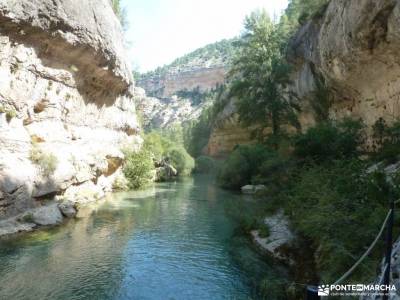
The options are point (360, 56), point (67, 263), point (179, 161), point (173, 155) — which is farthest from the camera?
point (173, 155)

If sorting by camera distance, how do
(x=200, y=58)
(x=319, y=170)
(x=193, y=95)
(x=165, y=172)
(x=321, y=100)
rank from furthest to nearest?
(x=200, y=58), (x=193, y=95), (x=165, y=172), (x=321, y=100), (x=319, y=170)

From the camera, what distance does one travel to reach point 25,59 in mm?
18266

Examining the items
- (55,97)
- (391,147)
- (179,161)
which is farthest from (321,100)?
(179,161)

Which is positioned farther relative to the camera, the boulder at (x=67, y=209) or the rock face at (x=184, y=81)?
the rock face at (x=184, y=81)

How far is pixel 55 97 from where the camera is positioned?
21391mm

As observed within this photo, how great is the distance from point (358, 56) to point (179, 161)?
101 feet

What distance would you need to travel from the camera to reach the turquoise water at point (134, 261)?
9.17 metres

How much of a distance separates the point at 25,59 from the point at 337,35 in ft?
51.9

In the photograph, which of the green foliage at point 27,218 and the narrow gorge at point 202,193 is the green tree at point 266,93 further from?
the green foliage at point 27,218

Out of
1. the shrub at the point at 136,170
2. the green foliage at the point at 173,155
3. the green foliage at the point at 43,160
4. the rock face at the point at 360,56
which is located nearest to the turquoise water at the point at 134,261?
the green foliage at the point at 43,160

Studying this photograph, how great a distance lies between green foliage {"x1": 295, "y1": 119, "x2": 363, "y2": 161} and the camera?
16266 millimetres

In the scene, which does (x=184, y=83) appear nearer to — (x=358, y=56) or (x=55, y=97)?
(x=55, y=97)

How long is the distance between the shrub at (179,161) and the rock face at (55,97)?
54.6 feet

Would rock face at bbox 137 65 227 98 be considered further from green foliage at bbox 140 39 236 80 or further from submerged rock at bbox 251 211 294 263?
submerged rock at bbox 251 211 294 263
